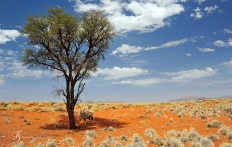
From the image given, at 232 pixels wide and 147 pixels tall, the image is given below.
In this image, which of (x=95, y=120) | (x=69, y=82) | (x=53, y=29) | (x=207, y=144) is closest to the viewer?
(x=207, y=144)

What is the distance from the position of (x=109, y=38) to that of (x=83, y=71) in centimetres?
464

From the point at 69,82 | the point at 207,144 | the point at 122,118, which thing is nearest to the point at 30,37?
the point at 69,82

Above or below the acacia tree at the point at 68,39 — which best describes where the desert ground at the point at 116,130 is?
below

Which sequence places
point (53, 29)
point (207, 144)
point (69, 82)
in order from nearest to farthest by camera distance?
point (207, 144)
point (53, 29)
point (69, 82)

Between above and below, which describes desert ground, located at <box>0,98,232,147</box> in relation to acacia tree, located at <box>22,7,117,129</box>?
below

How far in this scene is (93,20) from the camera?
80.1 feet

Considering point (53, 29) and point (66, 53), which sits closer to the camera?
point (53, 29)

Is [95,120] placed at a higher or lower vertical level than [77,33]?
lower

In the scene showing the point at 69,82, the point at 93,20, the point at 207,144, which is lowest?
the point at 207,144

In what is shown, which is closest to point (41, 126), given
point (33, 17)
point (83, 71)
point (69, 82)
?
point (69, 82)

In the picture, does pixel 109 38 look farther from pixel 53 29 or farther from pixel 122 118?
pixel 122 118

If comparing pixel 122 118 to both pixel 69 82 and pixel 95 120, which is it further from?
pixel 69 82

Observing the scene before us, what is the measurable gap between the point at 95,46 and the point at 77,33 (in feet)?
7.91

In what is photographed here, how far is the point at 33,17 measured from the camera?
77.6 feet
